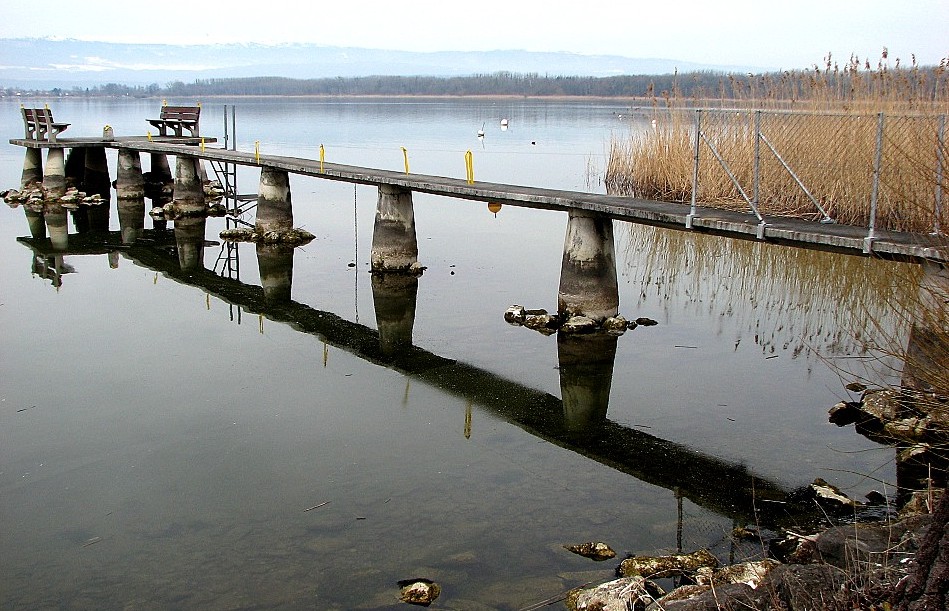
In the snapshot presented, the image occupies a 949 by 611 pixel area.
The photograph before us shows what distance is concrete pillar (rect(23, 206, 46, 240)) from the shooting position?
71.6ft

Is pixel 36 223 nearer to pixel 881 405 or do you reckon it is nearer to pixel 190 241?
pixel 190 241

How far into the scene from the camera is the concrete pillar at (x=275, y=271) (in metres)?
15.8

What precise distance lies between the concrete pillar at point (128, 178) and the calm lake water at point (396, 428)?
28.6 ft

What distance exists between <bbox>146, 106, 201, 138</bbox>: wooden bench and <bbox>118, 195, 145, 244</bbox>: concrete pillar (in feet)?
9.28

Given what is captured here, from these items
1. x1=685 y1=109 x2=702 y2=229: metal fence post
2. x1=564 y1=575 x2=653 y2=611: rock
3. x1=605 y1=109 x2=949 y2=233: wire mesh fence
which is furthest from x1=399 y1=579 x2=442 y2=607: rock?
x1=685 y1=109 x2=702 y2=229: metal fence post

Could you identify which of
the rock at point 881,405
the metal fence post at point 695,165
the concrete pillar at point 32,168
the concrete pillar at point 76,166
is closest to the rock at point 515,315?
the metal fence post at point 695,165

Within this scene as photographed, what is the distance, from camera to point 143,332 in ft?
44.2

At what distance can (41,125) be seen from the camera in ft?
88.9

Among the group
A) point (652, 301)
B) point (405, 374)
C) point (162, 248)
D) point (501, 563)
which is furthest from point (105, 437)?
point (162, 248)

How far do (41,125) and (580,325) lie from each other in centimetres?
2018

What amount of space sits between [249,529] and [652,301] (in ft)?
28.9

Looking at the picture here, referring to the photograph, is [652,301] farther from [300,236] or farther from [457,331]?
[300,236]

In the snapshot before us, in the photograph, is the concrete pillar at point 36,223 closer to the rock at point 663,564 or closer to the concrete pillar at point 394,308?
the concrete pillar at point 394,308

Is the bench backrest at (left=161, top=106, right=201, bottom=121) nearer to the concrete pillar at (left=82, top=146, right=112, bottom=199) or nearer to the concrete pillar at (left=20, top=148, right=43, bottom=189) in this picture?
the concrete pillar at (left=82, top=146, right=112, bottom=199)
